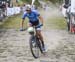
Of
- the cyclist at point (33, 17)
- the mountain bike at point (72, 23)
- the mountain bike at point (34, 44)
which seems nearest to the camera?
the mountain bike at point (34, 44)

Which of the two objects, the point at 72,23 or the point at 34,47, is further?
the point at 72,23

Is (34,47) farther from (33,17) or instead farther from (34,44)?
(33,17)

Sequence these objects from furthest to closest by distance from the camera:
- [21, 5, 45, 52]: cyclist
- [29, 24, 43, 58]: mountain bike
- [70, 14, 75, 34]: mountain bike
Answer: [70, 14, 75, 34]: mountain bike → [21, 5, 45, 52]: cyclist → [29, 24, 43, 58]: mountain bike

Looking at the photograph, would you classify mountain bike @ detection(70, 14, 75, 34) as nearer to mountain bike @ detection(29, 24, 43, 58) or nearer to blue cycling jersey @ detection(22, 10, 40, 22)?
blue cycling jersey @ detection(22, 10, 40, 22)

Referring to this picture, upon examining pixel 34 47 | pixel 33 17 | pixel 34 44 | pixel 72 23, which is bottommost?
pixel 72 23

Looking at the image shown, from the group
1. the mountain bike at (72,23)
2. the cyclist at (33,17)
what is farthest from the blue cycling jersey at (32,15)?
the mountain bike at (72,23)

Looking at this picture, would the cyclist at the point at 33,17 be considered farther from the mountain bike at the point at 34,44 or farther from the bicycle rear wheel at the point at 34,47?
the bicycle rear wheel at the point at 34,47

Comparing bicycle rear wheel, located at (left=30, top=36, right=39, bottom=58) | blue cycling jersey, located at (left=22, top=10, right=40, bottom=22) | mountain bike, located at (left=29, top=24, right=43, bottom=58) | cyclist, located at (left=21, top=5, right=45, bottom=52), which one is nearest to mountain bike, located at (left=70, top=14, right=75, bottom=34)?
cyclist, located at (left=21, top=5, right=45, bottom=52)

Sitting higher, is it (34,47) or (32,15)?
(32,15)

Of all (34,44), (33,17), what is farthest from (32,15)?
(34,44)

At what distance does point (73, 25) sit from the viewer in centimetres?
2050

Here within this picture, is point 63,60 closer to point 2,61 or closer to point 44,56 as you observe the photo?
point 44,56

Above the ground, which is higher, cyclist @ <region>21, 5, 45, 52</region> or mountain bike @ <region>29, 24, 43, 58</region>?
cyclist @ <region>21, 5, 45, 52</region>

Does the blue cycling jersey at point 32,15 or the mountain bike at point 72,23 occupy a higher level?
the blue cycling jersey at point 32,15
